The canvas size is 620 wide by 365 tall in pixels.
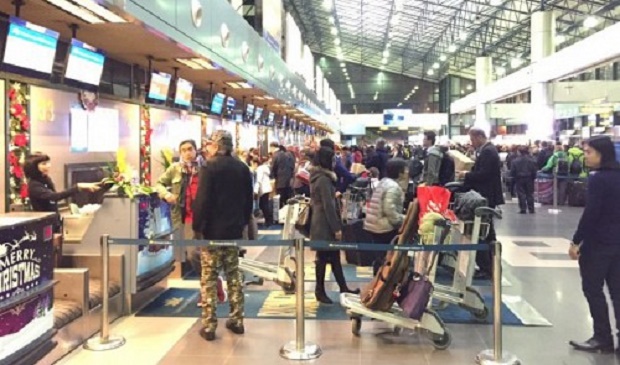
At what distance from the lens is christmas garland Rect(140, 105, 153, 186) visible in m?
9.01

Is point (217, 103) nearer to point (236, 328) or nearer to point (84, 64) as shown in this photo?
point (84, 64)

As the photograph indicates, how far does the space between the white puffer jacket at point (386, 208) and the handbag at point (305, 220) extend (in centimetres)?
64

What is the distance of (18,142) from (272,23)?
9.92 meters

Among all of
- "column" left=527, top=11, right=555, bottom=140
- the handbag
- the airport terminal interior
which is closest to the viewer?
the airport terminal interior

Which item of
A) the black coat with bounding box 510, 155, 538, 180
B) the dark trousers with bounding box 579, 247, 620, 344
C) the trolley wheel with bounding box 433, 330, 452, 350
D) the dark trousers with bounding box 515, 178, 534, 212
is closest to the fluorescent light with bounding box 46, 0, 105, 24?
the trolley wheel with bounding box 433, 330, 452, 350

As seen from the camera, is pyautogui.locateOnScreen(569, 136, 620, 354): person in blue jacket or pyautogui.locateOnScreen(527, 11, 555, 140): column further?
Answer: pyautogui.locateOnScreen(527, 11, 555, 140): column

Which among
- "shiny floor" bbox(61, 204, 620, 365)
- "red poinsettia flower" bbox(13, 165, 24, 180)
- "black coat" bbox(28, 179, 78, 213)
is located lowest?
"shiny floor" bbox(61, 204, 620, 365)

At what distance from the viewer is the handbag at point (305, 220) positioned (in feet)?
20.2

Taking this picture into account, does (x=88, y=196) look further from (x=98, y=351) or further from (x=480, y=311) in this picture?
(x=480, y=311)

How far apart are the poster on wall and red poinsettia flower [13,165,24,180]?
8590 millimetres

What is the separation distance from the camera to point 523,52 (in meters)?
33.3

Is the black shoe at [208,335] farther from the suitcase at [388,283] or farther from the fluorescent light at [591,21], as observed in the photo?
the fluorescent light at [591,21]

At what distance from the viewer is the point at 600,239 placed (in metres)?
4.63

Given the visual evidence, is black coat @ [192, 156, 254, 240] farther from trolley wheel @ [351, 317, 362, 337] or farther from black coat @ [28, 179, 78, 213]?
black coat @ [28, 179, 78, 213]
